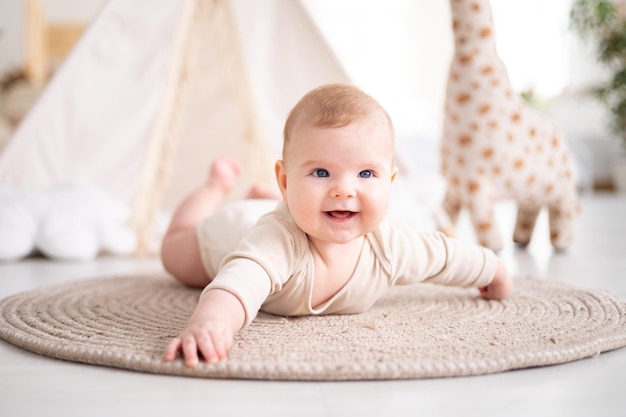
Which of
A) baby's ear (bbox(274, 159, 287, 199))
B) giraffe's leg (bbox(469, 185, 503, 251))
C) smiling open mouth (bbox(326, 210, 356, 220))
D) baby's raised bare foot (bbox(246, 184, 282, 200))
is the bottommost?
giraffe's leg (bbox(469, 185, 503, 251))

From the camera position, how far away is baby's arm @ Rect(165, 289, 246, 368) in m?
0.77

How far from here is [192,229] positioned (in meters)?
1.36

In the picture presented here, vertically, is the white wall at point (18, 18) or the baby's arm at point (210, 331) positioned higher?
the white wall at point (18, 18)

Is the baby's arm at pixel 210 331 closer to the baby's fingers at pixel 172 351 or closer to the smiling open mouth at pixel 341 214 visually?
the baby's fingers at pixel 172 351

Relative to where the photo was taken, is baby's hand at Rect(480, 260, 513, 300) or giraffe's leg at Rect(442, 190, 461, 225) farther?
giraffe's leg at Rect(442, 190, 461, 225)

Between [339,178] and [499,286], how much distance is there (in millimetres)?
416

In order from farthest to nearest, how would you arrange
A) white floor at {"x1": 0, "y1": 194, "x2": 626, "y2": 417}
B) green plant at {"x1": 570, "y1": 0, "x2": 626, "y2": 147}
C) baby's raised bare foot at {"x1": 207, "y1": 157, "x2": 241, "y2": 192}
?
green plant at {"x1": 570, "y1": 0, "x2": 626, "y2": 147}, baby's raised bare foot at {"x1": 207, "y1": 157, "x2": 241, "y2": 192}, white floor at {"x1": 0, "y1": 194, "x2": 626, "y2": 417}

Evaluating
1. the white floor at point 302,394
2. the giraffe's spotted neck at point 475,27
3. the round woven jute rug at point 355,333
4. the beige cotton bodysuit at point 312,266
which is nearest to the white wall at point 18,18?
the giraffe's spotted neck at point 475,27

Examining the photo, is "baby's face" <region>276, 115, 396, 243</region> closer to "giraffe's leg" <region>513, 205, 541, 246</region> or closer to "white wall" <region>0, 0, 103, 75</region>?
"giraffe's leg" <region>513, 205, 541, 246</region>

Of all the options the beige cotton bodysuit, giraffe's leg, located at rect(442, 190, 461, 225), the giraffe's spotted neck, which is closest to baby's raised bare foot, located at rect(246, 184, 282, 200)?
the beige cotton bodysuit

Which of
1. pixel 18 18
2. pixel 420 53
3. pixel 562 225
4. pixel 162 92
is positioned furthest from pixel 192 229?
pixel 420 53

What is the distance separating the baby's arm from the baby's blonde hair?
0.26 metres

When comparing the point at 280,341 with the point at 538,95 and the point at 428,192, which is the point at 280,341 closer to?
the point at 428,192

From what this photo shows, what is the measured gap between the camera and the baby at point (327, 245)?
0.83 metres
